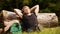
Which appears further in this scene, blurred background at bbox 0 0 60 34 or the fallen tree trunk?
blurred background at bbox 0 0 60 34

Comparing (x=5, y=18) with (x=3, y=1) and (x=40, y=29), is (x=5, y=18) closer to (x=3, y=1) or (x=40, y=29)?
(x=40, y=29)

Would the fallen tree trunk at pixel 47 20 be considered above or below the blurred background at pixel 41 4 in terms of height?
below

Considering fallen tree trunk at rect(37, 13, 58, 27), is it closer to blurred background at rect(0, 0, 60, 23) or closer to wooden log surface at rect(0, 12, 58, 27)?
wooden log surface at rect(0, 12, 58, 27)

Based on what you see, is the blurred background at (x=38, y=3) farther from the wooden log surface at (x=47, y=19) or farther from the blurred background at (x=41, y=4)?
the wooden log surface at (x=47, y=19)

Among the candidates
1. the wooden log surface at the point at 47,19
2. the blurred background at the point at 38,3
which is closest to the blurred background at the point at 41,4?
the blurred background at the point at 38,3

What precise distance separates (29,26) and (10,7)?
2.35 m

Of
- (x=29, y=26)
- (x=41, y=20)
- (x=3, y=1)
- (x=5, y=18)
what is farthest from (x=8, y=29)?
(x=3, y=1)

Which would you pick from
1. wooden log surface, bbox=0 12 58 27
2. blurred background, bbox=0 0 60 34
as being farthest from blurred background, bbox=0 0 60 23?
wooden log surface, bbox=0 12 58 27

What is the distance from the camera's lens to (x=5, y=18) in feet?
23.1

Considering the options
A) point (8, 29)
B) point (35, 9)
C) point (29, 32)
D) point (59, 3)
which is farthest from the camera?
point (59, 3)

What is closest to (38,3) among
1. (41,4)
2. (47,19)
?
(41,4)

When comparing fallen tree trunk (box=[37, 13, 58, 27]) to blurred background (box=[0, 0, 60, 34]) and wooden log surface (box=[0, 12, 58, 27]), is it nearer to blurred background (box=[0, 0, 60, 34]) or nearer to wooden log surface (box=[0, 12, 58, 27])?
wooden log surface (box=[0, 12, 58, 27])

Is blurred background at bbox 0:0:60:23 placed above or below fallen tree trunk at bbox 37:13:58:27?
above

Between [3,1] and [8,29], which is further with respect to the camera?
[3,1]
